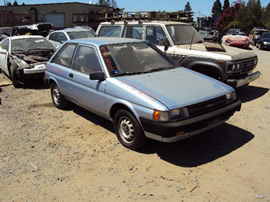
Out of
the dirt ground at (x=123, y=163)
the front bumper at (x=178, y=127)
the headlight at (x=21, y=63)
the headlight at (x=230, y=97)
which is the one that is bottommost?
the dirt ground at (x=123, y=163)

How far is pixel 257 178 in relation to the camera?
3.41m

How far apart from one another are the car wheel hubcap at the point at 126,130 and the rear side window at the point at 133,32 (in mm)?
3933

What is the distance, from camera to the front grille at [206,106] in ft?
11.9

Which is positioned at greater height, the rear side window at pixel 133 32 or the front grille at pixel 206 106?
the rear side window at pixel 133 32

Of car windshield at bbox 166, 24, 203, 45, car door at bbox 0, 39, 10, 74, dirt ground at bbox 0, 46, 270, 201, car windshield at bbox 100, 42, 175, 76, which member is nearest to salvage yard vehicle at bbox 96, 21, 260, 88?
car windshield at bbox 166, 24, 203, 45

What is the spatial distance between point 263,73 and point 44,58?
25.8ft

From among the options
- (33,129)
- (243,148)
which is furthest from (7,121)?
(243,148)

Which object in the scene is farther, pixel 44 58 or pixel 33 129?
pixel 44 58

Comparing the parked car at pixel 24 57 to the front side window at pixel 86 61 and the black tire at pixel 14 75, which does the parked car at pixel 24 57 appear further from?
the front side window at pixel 86 61

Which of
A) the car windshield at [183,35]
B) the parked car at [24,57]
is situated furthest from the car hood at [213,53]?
the parked car at [24,57]

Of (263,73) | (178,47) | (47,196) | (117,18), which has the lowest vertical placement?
(47,196)

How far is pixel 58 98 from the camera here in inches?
236

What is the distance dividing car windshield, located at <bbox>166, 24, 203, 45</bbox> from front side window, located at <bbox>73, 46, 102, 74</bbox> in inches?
113

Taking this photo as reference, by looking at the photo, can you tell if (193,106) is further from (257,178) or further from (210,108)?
(257,178)
